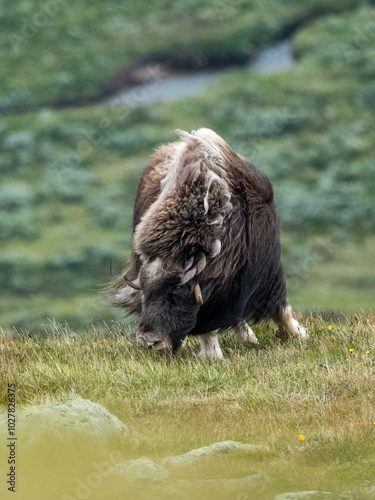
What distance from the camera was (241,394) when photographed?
4.85 meters

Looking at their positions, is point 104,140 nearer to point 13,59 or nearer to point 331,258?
point 13,59

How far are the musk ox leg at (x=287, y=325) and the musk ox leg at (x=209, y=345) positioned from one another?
1.99 ft

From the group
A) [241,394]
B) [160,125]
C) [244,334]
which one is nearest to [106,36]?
[160,125]

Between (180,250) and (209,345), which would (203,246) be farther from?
(209,345)

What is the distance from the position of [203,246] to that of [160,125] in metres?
20.3

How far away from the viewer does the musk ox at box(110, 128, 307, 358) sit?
5.52 m

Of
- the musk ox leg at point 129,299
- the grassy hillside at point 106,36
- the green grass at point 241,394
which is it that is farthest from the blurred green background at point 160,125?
the green grass at point 241,394

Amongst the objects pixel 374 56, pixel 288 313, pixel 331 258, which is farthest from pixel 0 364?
pixel 374 56

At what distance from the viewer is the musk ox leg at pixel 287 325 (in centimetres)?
650

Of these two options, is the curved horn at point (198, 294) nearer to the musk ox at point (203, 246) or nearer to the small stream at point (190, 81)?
the musk ox at point (203, 246)

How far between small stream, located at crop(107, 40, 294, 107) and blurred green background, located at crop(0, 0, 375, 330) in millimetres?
192

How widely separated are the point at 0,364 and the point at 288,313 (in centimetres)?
218

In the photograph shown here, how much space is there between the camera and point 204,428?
439 centimetres

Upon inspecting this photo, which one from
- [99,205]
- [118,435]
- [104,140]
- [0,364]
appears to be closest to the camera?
[118,435]
